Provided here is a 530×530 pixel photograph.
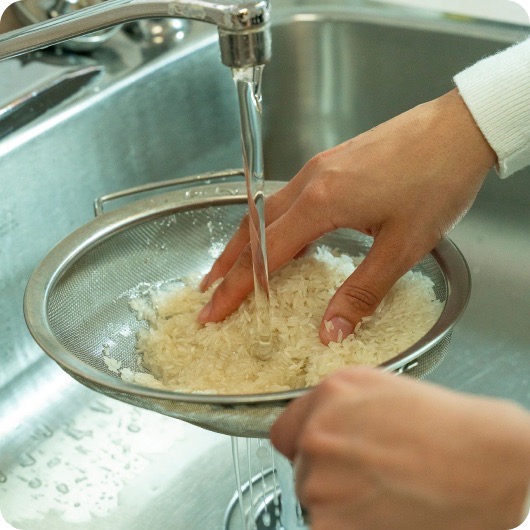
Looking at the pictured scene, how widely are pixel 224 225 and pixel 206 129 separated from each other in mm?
201

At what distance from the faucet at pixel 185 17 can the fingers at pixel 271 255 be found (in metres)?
0.18

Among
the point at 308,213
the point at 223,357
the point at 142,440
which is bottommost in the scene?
the point at 142,440

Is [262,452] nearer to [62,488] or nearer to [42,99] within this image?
[62,488]

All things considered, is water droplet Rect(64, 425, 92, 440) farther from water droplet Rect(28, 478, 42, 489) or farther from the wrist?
the wrist

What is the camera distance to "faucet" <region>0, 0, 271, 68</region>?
1.84 feet

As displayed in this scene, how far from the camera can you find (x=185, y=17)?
0.60 metres

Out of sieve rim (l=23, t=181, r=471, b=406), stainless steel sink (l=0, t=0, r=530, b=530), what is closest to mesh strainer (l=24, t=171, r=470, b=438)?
sieve rim (l=23, t=181, r=471, b=406)

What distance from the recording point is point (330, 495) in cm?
38

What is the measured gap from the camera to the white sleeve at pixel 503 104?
0.73 metres

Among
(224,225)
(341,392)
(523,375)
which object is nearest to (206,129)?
(224,225)

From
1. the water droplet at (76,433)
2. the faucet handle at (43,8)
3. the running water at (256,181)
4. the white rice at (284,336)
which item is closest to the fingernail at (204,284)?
the white rice at (284,336)

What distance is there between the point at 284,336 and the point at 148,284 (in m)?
0.20

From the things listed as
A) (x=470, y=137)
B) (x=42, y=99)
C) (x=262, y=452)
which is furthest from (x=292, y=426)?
(x=42, y=99)

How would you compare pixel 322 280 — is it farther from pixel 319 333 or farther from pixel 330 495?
pixel 330 495
